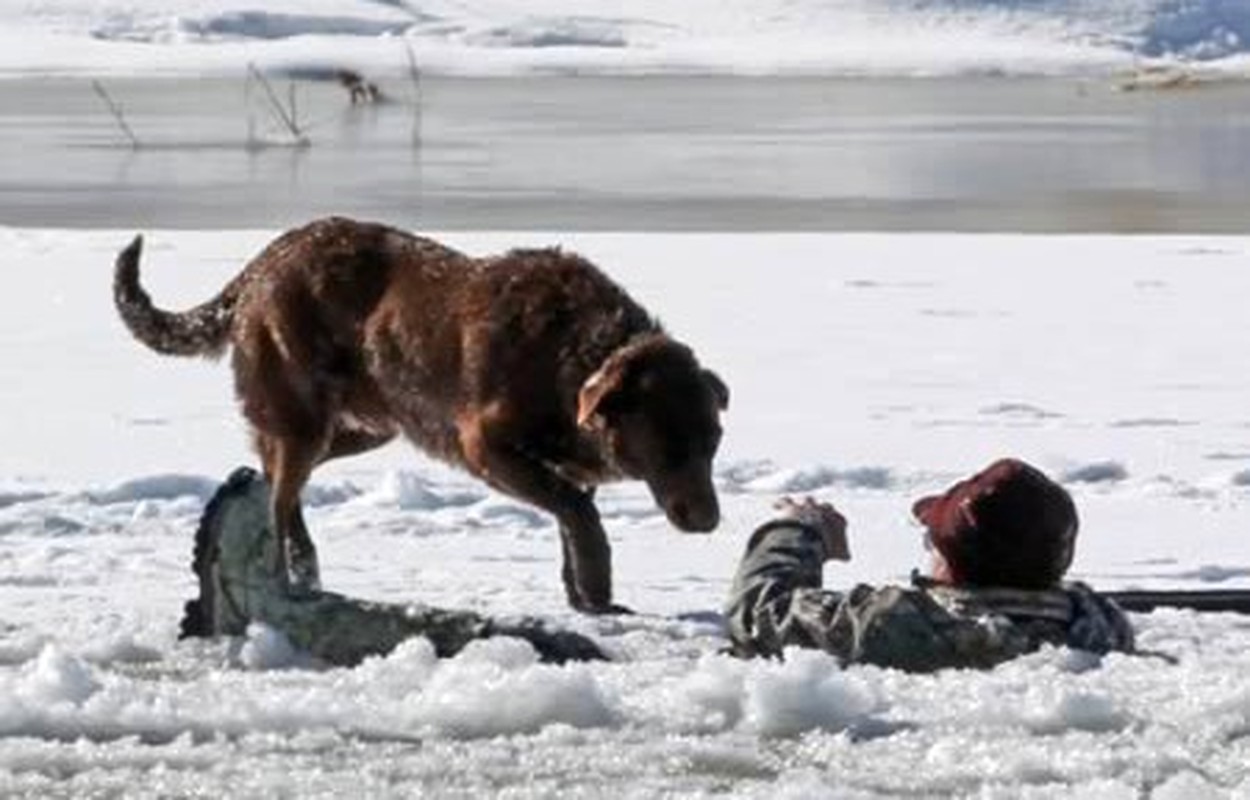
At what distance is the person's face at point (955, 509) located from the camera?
6.39 metres

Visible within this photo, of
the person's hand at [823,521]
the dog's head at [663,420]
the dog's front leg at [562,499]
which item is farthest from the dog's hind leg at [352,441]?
the person's hand at [823,521]

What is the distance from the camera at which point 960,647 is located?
21.4 ft

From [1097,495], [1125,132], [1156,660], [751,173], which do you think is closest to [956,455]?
[1097,495]

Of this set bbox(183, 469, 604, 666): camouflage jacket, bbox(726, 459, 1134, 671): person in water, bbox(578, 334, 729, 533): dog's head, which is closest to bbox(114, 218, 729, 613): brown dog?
Result: bbox(578, 334, 729, 533): dog's head

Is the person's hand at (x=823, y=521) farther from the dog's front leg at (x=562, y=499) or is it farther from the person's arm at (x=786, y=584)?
the dog's front leg at (x=562, y=499)

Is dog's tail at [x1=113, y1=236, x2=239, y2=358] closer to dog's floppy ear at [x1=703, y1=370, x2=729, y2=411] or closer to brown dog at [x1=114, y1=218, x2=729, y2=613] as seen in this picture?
brown dog at [x1=114, y1=218, x2=729, y2=613]

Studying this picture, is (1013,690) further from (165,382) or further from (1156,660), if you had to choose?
(165,382)

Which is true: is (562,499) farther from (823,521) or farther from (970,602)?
(970,602)

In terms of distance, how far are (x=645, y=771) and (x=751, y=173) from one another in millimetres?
24162

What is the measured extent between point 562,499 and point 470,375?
14.2 inches

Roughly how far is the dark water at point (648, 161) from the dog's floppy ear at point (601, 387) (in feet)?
51.8

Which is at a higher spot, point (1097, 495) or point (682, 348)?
point (682, 348)

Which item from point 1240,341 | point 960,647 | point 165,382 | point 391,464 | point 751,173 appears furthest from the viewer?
point 751,173

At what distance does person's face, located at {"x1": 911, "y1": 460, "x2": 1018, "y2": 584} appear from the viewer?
21.0 ft
